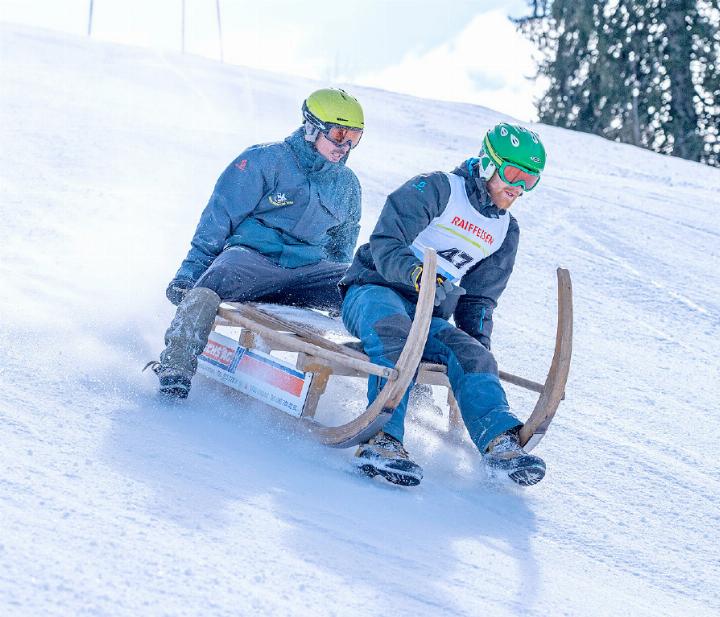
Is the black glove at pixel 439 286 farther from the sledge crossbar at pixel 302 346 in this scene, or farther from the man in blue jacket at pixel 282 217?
the man in blue jacket at pixel 282 217

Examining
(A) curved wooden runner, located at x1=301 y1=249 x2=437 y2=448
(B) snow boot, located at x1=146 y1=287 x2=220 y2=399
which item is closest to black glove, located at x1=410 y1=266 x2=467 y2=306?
(A) curved wooden runner, located at x1=301 y1=249 x2=437 y2=448

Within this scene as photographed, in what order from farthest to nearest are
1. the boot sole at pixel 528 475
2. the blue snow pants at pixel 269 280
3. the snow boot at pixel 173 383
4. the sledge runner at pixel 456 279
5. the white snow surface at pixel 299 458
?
the blue snow pants at pixel 269 280, the snow boot at pixel 173 383, the sledge runner at pixel 456 279, the boot sole at pixel 528 475, the white snow surface at pixel 299 458

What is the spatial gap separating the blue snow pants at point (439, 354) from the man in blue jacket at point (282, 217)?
1.66 feet

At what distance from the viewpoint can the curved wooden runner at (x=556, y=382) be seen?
3.66 m

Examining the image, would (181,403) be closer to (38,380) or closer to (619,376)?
(38,380)

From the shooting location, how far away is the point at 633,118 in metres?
27.0

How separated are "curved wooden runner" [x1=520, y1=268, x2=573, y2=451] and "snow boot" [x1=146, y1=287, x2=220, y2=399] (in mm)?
1239

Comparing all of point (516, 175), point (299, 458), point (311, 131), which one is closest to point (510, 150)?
point (516, 175)

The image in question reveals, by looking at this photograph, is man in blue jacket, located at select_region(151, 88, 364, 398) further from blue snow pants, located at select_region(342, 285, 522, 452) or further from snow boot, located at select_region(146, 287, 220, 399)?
blue snow pants, located at select_region(342, 285, 522, 452)

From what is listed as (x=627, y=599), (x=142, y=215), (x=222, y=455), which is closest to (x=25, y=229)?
(x=142, y=215)

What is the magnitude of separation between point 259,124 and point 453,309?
8480 mm

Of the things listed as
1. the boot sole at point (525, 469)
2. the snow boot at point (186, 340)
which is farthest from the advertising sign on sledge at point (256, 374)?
the boot sole at point (525, 469)

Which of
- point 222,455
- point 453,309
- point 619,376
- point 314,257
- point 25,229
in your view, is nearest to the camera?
point 222,455

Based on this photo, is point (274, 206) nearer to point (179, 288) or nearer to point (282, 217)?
point (282, 217)
